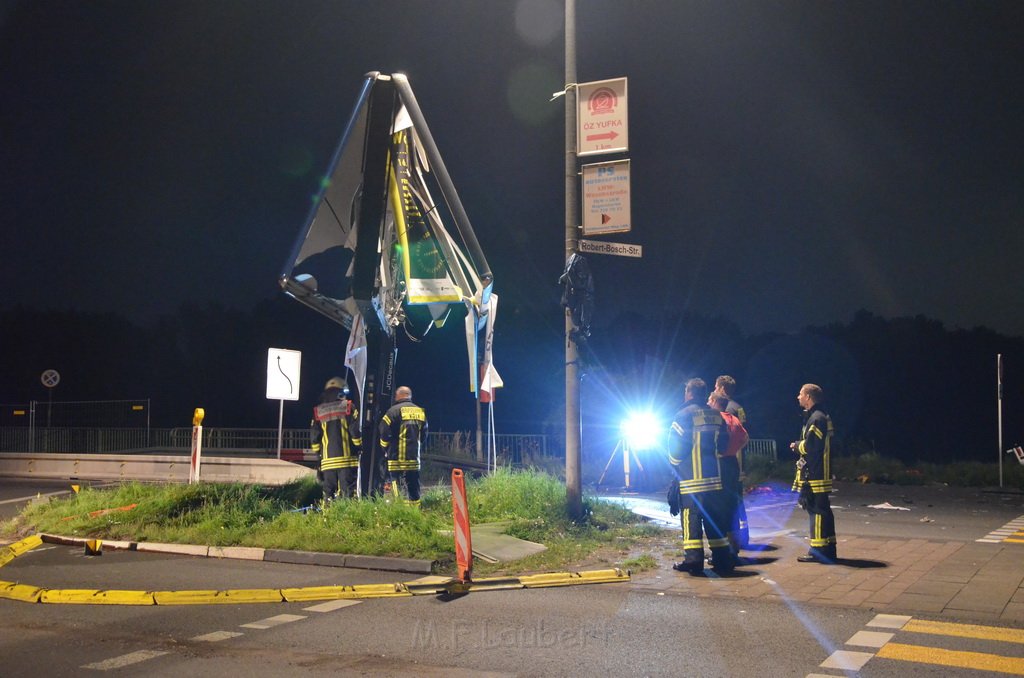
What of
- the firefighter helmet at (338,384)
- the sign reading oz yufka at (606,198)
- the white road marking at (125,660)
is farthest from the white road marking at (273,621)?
the sign reading oz yufka at (606,198)

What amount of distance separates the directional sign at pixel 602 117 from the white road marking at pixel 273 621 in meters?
6.97

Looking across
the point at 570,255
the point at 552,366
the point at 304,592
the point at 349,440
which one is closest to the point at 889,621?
the point at 304,592

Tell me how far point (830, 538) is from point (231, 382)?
5290 centimetres

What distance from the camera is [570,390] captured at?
11.7m

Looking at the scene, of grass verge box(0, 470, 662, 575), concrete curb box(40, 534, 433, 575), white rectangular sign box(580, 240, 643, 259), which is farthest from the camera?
white rectangular sign box(580, 240, 643, 259)

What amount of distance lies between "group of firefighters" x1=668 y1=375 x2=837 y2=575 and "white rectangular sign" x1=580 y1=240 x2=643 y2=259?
2811mm

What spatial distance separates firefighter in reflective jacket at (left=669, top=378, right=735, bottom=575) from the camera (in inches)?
358

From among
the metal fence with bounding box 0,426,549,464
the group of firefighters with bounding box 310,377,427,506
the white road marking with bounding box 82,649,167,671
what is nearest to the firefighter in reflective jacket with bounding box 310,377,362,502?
the group of firefighters with bounding box 310,377,427,506

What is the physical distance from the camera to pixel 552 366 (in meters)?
55.2

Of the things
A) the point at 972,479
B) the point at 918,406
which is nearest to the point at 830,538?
the point at 972,479

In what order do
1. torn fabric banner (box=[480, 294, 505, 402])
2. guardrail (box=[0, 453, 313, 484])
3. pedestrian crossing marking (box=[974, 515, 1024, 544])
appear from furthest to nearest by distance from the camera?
1. guardrail (box=[0, 453, 313, 484])
2. torn fabric banner (box=[480, 294, 505, 402])
3. pedestrian crossing marking (box=[974, 515, 1024, 544])

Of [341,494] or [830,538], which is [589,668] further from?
[341,494]

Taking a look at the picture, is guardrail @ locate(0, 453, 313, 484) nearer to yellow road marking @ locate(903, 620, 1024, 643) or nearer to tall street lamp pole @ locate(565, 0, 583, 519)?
tall street lamp pole @ locate(565, 0, 583, 519)

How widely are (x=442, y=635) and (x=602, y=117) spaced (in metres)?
7.24
